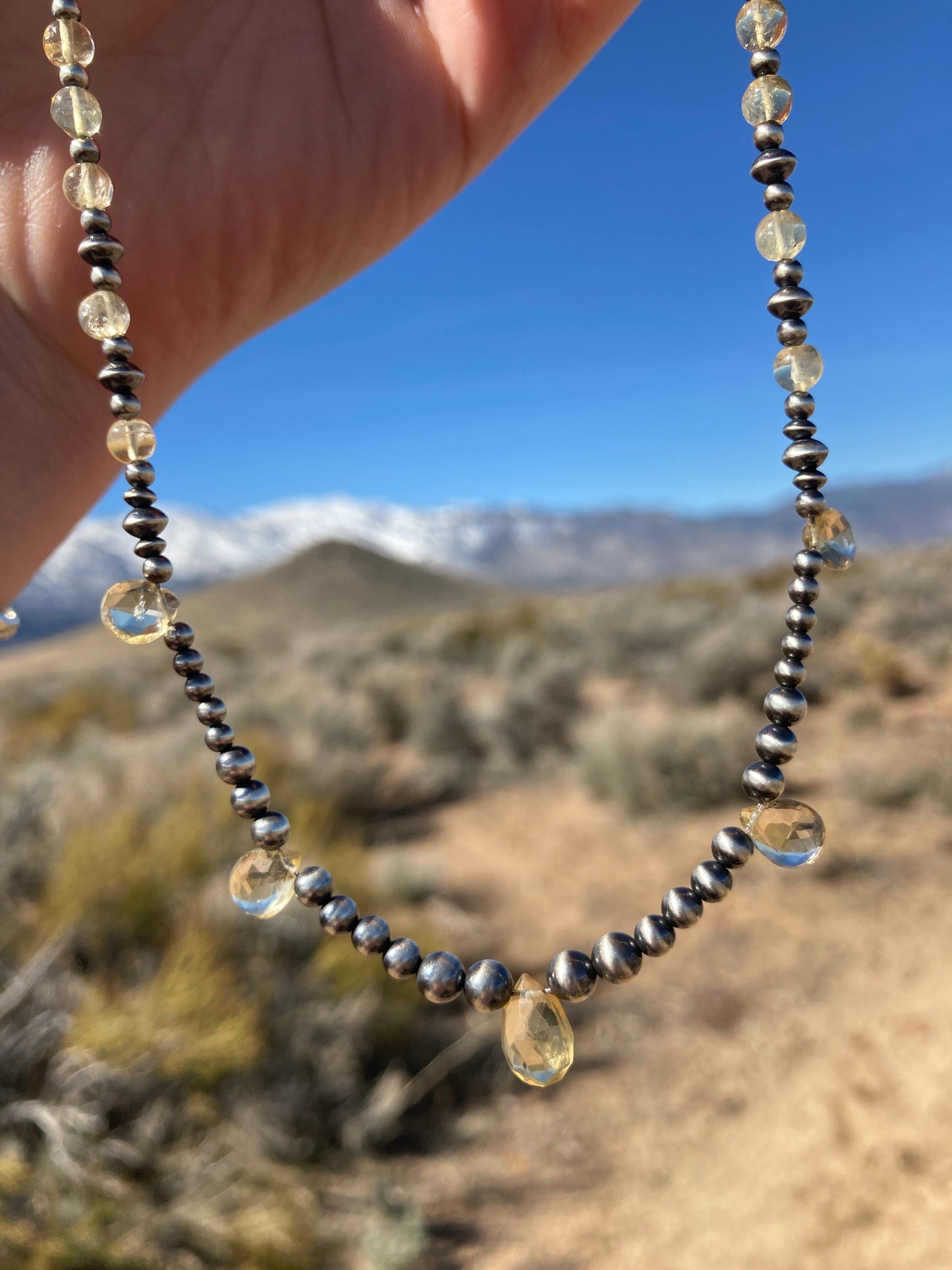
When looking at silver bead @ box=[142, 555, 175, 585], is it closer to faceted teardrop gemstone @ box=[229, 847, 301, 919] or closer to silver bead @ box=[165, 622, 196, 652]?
silver bead @ box=[165, 622, 196, 652]

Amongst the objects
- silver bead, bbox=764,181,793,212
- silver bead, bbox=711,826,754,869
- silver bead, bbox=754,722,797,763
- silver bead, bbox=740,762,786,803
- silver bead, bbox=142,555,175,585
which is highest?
silver bead, bbox=764,181,793,212

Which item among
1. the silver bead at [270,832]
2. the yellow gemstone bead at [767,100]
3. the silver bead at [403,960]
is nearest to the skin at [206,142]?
the yellow gemstone bead at [767,100]

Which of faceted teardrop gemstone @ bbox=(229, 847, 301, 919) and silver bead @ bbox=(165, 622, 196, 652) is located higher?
silver bead @ bbox=(165, 622, 196, 652)

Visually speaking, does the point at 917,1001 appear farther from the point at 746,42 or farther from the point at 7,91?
the point at 7,91

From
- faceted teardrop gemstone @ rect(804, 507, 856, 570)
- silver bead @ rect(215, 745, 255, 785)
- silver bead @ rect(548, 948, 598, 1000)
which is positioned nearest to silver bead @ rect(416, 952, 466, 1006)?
silver bead @ rect(548, 948, 598, 1000)

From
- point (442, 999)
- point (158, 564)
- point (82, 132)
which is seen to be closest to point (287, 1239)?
point (442, 999)

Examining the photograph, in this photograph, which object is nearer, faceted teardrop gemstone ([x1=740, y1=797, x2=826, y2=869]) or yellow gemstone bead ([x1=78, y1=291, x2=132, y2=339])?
faceted teardrop gemstone ([x1=740, y1=797, x2=826, y2=869])

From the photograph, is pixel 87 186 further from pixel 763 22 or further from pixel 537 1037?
pixel 537 1037

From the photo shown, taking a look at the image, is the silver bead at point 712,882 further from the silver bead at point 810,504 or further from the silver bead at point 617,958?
the silver bead at point 810,504
